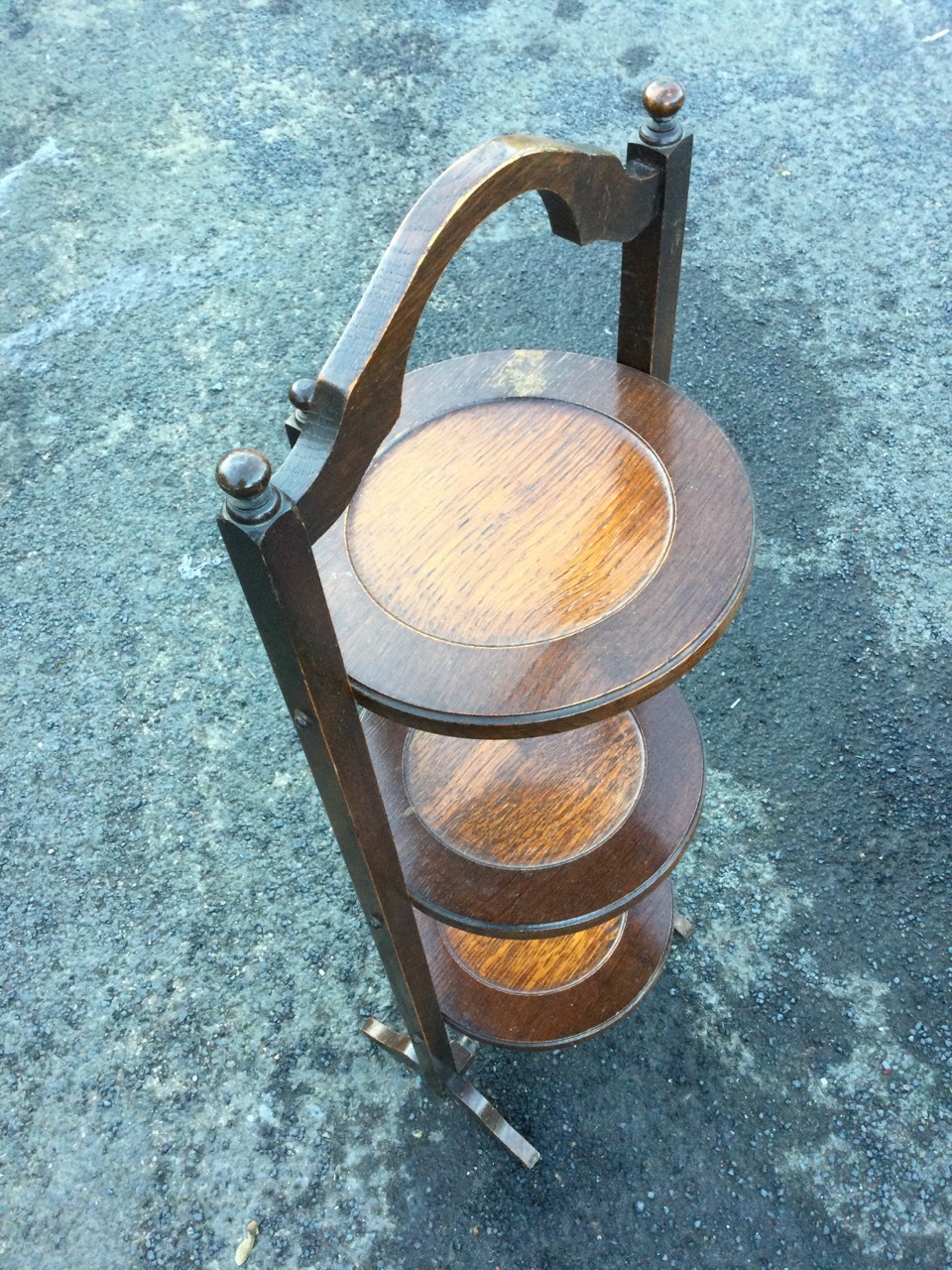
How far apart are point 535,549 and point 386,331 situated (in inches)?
16.9

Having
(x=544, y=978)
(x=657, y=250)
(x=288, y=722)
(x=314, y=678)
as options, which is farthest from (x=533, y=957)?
(x=657, y=250)

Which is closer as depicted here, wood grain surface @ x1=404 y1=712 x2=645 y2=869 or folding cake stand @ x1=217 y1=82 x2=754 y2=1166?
folding cake stand @ x1=217 y1=82 x2=754 y2=1166

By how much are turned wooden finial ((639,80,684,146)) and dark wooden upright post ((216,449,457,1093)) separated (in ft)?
2.08

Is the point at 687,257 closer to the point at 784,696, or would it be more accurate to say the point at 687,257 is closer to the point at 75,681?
the point at 784,696

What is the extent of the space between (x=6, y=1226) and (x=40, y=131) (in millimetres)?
3623

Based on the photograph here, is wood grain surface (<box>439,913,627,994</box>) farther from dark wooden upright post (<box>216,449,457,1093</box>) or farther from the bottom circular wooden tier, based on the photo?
dark wooden upright post (<box>216,449,457,1093</box>)

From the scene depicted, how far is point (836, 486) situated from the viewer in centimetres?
285

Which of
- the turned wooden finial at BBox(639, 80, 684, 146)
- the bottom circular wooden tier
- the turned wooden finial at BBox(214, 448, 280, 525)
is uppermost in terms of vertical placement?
the turned wooden finial at BBox(639, 80, 684, 146)

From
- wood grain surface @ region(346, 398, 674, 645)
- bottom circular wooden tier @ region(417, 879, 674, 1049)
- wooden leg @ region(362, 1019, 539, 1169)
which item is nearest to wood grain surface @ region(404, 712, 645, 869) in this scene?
bottom circular wooden tier @ region(417, 879, 674, 1049)

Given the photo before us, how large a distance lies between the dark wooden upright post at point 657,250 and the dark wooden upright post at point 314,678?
0.62 meters

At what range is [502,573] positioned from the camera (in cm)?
124

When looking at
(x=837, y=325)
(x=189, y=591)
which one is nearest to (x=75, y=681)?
(x=189, y=591)

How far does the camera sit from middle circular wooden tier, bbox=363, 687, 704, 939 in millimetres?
A: 1548

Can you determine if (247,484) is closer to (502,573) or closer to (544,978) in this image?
(502,573)
